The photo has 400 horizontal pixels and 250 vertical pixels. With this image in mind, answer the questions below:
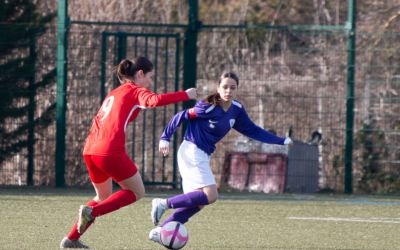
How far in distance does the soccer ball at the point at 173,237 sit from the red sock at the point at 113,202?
35 cm

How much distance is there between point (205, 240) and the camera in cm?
902

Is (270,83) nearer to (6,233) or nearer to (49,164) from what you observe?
(49,164)

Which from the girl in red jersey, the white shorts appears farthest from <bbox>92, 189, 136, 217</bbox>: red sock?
the white shorts

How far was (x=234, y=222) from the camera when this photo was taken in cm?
1061

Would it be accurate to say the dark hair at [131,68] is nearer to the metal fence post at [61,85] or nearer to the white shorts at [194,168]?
the white shorts at [194,168]

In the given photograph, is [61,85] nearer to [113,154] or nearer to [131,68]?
[131,68]

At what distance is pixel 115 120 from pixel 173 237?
3.17ft

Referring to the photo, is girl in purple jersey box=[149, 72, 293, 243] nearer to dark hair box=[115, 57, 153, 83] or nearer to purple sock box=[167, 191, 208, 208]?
purple sock box=[167, 191, 208, 208]

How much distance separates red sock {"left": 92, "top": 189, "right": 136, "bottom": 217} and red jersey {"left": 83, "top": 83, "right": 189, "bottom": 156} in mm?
343

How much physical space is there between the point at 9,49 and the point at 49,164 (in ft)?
5.31

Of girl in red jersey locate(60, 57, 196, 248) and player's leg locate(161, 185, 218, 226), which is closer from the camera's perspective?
girl in red jersey locate(60, 57, 196, 248)

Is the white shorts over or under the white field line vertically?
over

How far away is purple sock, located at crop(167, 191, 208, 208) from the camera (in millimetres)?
8469

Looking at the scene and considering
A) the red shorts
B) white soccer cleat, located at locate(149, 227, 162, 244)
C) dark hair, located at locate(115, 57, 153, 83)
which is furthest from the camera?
dark hair, located at locate(115, 57, 153, 83)
